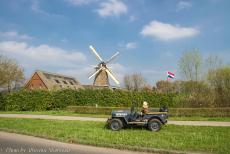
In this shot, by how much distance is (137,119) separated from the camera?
15.7 metres

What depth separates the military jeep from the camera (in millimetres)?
15428

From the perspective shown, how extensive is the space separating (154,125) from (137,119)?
975 millimetres

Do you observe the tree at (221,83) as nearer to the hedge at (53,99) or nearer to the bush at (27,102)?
the hedge at (53,99)

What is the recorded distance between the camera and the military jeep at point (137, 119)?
1543 centimetres

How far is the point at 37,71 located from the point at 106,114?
36.2 m

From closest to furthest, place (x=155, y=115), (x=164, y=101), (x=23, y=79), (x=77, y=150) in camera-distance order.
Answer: (x=77, y=150), (x=155, y=115), (x=164, y=101), (x=23, y=79)

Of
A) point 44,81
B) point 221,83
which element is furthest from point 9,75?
point 221,83

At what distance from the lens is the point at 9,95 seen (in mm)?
34719

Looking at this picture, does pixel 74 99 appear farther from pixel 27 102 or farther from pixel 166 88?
pixel 166 88

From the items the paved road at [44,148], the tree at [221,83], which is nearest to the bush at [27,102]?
the tree at [221,83]

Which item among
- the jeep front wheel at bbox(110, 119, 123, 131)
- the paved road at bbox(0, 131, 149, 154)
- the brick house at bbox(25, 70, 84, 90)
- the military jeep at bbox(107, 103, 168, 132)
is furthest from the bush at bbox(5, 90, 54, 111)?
the paved road at bbox(0, 131, 149, 154)

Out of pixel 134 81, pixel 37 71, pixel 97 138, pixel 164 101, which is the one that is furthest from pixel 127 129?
pixel 134 81

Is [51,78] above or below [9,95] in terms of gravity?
above

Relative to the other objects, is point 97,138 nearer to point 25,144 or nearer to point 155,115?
point 25,144
